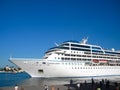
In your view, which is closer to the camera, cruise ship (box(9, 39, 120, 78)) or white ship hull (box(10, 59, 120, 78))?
white ship hull (box(10, 59, 120, 78))

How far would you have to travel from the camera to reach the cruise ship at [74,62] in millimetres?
54344

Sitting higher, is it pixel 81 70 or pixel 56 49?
pixel 56 49

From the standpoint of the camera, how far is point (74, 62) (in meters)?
58.1

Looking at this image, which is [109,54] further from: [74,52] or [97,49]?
[74,52]

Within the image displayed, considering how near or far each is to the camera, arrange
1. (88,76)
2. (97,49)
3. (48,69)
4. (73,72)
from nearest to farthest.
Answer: (48,69) → (73,72) → (88,76) → (97,49)

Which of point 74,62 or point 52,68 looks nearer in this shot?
point 52,68

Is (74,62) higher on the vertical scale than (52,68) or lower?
higher

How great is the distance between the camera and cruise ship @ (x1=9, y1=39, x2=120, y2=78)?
54344 millimetres

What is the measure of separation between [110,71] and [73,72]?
17.4 metres

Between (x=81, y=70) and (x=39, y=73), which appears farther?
(x=81, y=70)

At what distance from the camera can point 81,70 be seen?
2351 inches

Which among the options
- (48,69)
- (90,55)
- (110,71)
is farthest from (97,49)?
(48,69)

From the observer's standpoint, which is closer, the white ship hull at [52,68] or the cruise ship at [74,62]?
the white ship hull at [52,68]

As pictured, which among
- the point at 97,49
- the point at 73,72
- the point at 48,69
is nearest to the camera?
the point at 48,69
